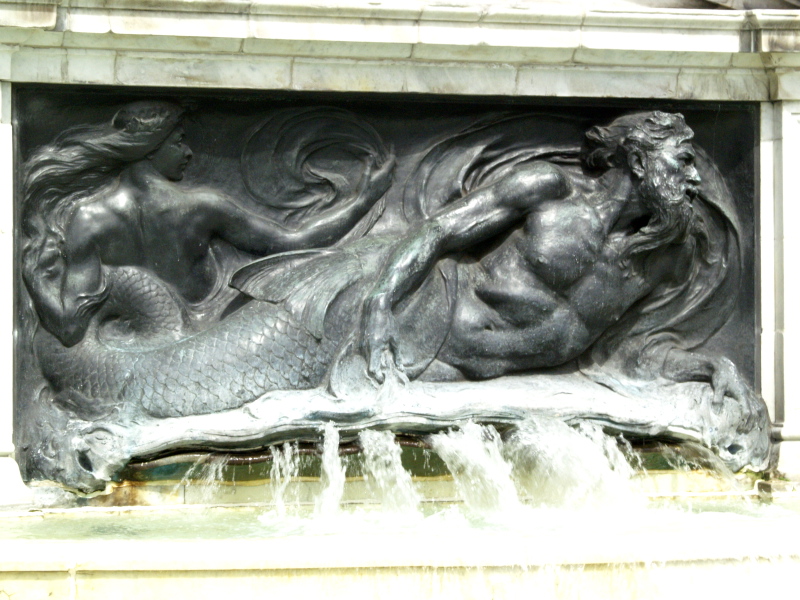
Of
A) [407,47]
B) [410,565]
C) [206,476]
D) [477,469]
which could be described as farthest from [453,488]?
[407,47]

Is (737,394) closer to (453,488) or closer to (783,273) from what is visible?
(783,273)

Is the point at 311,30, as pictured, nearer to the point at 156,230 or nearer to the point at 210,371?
the point at 156,230

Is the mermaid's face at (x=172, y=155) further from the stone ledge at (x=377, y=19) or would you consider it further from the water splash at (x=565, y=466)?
the water splash at (x=565, y=466)

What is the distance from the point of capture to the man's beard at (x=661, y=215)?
6.38 m

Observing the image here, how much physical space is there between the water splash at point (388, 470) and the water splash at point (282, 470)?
332 mm

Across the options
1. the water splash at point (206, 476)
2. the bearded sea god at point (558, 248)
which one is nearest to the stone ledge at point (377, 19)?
the bearded sea god at point (558, 248)

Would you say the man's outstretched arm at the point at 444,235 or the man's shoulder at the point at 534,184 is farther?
the man's shoulder at the point at 534,184

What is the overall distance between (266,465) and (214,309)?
2.86 ft

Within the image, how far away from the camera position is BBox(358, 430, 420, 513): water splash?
6.01 metres

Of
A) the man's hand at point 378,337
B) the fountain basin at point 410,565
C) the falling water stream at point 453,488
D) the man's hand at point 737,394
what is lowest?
the fountain basin at point 410,565

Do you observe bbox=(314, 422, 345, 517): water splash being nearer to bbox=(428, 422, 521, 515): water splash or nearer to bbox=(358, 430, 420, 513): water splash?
bbox=(358, 430, 420, 513): water splash

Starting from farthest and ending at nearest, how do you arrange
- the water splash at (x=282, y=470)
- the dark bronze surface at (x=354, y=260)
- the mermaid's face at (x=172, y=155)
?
the mermaid's face at (x=172, y=155)
the dark bronze surface at (x=354, y=260)
the water splash at (x=282, y=470)

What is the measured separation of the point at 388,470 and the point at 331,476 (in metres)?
0.27

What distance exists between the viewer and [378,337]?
6203 millimetres
